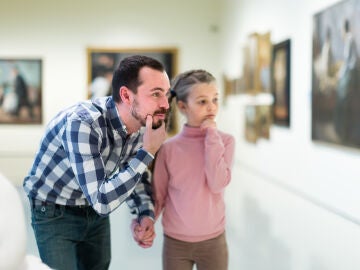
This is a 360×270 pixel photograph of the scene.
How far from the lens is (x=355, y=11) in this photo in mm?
5848

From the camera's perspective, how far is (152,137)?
2.49 meters

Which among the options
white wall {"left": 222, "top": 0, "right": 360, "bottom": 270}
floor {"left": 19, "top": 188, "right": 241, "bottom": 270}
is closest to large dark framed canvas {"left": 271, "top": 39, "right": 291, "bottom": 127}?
white wall {"left": 222, "top": 0, "right": 360, "bottom": 270}

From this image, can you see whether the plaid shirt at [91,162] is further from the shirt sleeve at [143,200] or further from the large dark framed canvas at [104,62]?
the large dark framed canvas at [104,62]

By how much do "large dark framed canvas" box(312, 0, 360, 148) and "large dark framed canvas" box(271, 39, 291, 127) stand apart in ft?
3.64

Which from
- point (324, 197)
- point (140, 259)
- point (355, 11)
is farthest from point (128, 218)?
point (355, 11)

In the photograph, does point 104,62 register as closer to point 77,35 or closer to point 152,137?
point 77,35

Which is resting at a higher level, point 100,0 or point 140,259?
point 100,0

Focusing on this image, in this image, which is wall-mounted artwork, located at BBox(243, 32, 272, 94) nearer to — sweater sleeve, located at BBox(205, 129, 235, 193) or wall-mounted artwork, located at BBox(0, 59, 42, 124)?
wall-mounted artwork, located at BBox(0, 59, 42, 124)

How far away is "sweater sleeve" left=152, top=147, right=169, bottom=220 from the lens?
9.48 ft

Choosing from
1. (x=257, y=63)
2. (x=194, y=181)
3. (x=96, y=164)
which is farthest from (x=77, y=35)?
(x=96, y=164)

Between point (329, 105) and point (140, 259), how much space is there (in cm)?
331

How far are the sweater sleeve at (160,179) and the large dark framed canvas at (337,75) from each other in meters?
3.61

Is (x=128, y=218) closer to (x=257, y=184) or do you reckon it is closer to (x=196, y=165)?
(x=257, y=184)

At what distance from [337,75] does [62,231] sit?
470 centimetres
